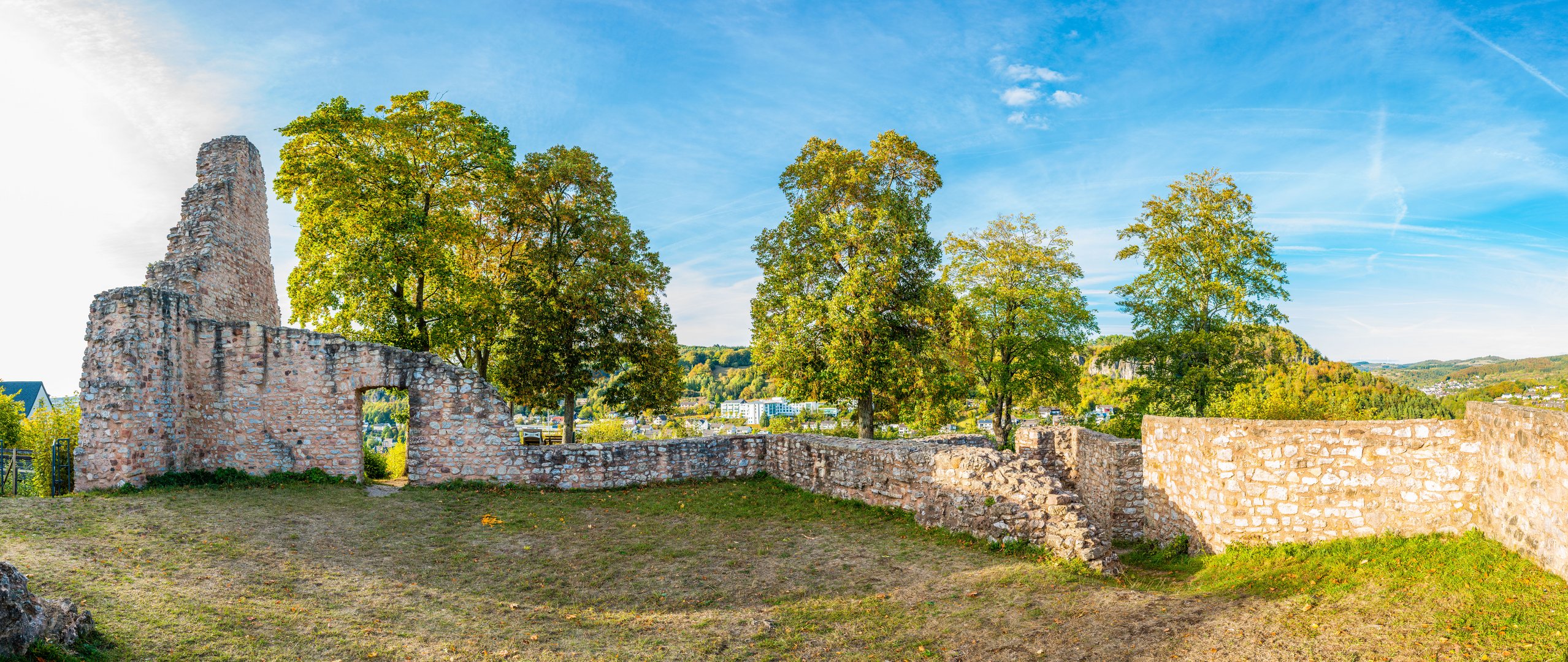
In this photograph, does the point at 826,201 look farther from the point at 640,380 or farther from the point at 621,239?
the point at 640,380

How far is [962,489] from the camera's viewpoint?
11.7 metres

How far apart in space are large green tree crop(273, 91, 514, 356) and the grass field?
716cm

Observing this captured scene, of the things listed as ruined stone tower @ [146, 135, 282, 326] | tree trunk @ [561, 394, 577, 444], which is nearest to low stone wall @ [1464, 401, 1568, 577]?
tree trunk @ [561, 394, 577, 444]

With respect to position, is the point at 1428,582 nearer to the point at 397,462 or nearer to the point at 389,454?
the point at 397,462

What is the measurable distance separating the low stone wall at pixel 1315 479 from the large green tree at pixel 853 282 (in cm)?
960

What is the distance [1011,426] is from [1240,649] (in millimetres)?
23820

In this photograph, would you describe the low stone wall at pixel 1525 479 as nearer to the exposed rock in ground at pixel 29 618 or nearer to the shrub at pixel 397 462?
the exposed rock in ground at pixel 29 618

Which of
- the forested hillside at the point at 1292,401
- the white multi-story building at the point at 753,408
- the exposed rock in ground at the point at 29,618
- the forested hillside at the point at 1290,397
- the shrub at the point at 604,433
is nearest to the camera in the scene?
the exposed rock in ground at the point at 29,618

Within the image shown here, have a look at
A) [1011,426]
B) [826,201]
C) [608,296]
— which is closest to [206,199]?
[608,296]

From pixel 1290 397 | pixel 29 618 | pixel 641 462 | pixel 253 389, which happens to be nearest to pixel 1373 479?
pixel 1290 397

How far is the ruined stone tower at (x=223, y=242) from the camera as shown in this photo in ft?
51.4

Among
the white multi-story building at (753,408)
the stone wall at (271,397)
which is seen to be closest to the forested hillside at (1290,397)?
the stone wall at (271,397)

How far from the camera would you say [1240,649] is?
6598 millimetres

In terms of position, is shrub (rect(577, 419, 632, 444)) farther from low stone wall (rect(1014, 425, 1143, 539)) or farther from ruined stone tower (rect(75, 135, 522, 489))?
low stone wall (rect(1014, 425, 1143, 539))
